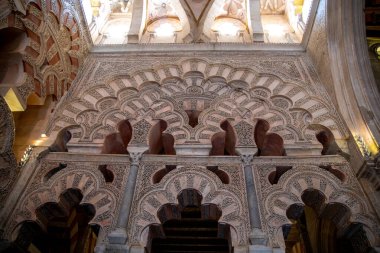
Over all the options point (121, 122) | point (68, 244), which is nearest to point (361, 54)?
point (121, 122)

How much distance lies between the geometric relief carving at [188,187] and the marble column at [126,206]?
58mm

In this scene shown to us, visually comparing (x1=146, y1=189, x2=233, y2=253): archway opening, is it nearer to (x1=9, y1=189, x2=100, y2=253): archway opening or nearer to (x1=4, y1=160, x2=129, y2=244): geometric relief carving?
(x1=9, y1=189, x2=100, y2=253): archway opening

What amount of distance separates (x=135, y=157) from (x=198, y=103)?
1.36 m

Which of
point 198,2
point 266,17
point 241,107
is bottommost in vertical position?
point 241,107

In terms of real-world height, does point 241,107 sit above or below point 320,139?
above

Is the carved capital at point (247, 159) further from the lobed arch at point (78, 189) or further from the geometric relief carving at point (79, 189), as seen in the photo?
the lobed arch at point (78, 189)

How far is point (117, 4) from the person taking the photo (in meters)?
6.98

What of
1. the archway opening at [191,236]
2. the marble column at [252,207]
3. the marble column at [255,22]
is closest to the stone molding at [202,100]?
the marble column at [252,207]

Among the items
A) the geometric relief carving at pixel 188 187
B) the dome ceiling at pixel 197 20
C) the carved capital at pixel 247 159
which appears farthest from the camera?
the dome ceiling at pixel 197 20

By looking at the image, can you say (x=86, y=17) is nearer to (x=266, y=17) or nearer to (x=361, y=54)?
(x=266, y=17)

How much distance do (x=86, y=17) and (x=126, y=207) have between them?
360 centimetres

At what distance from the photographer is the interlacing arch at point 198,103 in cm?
446

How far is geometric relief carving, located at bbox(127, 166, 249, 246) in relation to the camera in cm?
343

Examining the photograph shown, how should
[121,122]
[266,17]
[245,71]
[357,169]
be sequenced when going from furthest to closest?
[266,17], [245,71], [121,122], [357,169]
